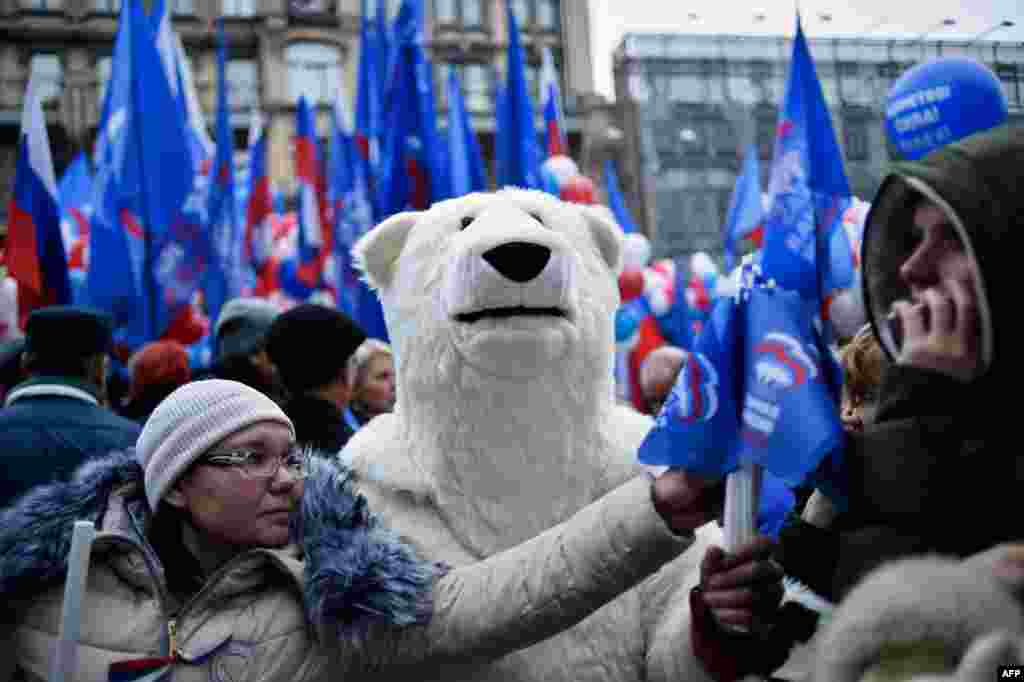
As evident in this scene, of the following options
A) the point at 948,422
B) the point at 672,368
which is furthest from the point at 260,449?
the point at 672,368

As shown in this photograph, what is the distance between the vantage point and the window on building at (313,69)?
3105 centimetres

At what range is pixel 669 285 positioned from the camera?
11.1 meters

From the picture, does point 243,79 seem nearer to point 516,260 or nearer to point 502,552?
point 516,260

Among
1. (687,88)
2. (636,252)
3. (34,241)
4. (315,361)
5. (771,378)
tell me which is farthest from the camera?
(687,88)

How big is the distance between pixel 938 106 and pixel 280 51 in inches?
1174

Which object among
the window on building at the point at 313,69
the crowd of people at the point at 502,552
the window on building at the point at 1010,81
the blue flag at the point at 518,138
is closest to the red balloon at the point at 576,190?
the blue flag at the point at 518,138

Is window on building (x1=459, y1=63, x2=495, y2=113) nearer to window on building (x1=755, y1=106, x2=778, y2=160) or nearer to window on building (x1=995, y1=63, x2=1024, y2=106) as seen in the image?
window on building (x1=755, y1=106, x2=778, y2=160)

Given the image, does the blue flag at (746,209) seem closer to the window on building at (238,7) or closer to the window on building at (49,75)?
the window on building at (49,75)

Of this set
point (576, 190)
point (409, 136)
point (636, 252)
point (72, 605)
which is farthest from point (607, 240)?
point (636, 252)

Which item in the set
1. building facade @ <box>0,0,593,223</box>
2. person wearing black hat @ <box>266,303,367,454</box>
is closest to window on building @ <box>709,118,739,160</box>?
building facade @ <box>0,0,593,223</box>

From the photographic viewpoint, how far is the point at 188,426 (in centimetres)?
211

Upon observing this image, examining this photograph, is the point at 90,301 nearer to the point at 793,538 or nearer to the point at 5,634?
the point at 5,634

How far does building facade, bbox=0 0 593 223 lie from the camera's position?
29.7 metres

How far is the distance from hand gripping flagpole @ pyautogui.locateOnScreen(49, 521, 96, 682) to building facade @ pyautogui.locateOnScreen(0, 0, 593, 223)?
92.2ft
